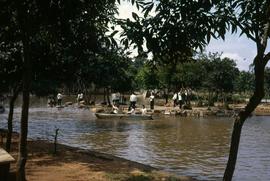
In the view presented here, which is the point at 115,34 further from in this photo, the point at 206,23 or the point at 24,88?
the point at 24,88

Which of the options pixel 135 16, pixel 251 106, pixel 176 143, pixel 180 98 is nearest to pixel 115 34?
pixel 135 16

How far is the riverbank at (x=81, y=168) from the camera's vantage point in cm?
1045

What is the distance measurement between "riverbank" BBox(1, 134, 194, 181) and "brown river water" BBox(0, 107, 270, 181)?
201 centimetres

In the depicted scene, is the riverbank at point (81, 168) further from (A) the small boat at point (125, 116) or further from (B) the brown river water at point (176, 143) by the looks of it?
(A) the small boat at point (125, 116)

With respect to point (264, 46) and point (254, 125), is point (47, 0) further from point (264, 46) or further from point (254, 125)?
point (254, 125)

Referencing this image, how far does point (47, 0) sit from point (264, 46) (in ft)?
11.3

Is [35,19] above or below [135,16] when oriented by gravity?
above

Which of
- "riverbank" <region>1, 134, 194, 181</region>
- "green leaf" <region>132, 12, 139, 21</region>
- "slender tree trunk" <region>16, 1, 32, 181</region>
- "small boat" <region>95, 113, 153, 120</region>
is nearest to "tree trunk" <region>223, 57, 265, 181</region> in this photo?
"green leaf" <region>132, 12, 139, 21</region>

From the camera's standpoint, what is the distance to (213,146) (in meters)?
19.7

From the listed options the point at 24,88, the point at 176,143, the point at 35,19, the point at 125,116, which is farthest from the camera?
the point at 125,116

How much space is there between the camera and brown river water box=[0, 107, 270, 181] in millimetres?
14688

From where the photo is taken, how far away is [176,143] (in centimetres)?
2044

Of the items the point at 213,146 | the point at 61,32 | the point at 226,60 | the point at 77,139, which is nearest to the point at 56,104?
the point at 226,60

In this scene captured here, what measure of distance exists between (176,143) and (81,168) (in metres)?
9.33
